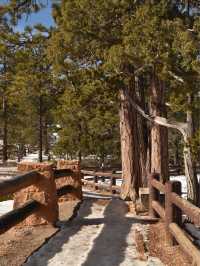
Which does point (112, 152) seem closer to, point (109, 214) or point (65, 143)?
point (65, 143)

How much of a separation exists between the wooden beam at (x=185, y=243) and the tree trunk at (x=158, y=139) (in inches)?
317

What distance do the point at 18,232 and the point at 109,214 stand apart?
8.02 feet

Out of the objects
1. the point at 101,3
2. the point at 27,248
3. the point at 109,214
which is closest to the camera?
the point at 27,248

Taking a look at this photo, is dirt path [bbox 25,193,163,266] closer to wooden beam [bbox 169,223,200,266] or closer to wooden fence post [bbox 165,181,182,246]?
wooden beam [bbox 169,223,200,266]

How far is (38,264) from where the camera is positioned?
594 centimetres

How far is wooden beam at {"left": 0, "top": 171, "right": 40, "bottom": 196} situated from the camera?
20.3 ft

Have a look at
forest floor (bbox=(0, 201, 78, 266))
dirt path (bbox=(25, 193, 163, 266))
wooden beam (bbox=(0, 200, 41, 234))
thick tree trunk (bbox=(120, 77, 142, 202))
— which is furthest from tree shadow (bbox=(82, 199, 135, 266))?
thick tree trunk (bbox=(120, 77, 142, 202))

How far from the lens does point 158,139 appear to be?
1490 centimetres

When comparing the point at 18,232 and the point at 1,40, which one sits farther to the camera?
the point at 1,40

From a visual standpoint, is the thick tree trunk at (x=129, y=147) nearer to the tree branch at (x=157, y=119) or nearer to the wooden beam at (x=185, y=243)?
the tree branch at (x=157, y=119)

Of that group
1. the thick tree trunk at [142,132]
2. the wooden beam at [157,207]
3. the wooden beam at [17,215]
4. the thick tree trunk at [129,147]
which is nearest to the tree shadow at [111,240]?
the wooden beam at [157,207]

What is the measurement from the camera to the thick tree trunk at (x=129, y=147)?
14.9 metres

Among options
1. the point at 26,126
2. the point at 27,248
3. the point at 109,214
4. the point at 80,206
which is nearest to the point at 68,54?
the point at 80,206

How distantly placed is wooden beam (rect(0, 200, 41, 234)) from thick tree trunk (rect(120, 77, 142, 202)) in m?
7.15
